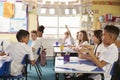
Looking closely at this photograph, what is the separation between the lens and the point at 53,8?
9.05 metres

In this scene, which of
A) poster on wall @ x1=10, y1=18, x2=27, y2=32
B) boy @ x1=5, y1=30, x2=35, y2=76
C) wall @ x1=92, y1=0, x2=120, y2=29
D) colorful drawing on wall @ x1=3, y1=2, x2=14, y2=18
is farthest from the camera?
wall @ x1=92, y1=0, x2=120, y2=29

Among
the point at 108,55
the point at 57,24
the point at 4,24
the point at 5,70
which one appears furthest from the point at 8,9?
the point at 108,55

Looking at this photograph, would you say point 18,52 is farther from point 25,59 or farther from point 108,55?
point 108,55

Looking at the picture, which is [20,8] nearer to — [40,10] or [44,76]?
[40,10]

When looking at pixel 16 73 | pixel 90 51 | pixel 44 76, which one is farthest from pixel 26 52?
pixel 44 76

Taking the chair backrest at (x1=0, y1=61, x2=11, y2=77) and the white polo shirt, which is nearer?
the white polo shirt

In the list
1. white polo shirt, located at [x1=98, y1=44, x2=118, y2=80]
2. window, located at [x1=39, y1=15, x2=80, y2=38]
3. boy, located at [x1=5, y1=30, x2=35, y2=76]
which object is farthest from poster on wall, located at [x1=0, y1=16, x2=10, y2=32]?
white polo shirt, located at [x1=98, y1=44, x2=118, y2=80]

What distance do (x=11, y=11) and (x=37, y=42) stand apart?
3689 millimetres

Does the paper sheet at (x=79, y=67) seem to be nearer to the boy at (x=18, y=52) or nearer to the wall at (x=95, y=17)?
the boy at (x=18, y=52)

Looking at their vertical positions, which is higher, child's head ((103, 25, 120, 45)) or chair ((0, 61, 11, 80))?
child's head ((103, 25, 120, 45))

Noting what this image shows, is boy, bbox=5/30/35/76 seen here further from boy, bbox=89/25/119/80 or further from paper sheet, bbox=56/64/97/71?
boy, bbox=89/25/119/80

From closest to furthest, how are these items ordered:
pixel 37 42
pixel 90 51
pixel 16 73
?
pixel 90 51 → pixel 16 73 → pixel 37 42

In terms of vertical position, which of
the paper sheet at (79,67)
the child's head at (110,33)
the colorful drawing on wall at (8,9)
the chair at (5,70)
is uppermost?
the colorful drawing on wall at (8,9)

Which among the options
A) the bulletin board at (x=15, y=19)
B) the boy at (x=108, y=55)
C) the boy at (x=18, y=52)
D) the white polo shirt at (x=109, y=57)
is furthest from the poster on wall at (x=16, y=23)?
the white polo shirt at (x=109, y=57)
